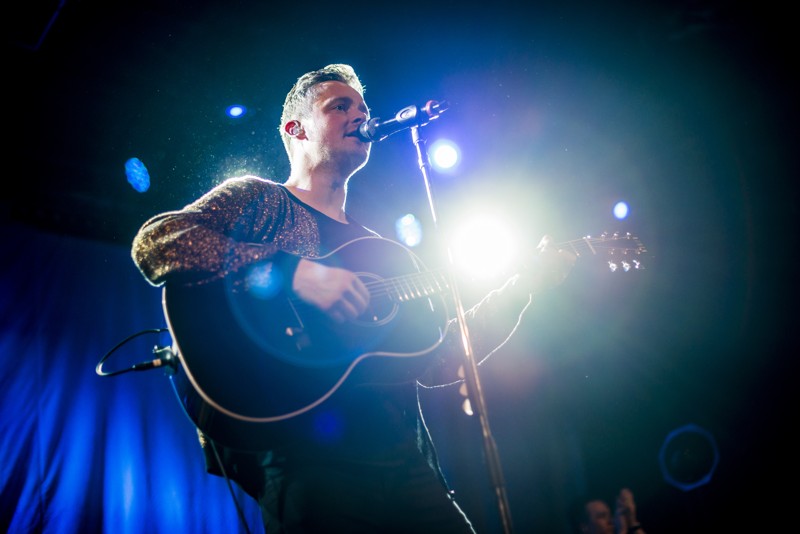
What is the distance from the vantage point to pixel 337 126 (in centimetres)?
252

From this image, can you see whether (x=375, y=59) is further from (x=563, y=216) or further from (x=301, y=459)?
(x=301, y=459)

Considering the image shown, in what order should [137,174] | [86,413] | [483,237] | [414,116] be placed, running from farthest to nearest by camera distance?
[483,237], [137,174], [86,413], [414,116]

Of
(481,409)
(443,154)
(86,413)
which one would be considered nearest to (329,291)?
(481,409)

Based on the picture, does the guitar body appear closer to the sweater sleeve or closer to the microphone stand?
the sweater sleeve

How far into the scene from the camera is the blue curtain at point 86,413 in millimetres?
3131

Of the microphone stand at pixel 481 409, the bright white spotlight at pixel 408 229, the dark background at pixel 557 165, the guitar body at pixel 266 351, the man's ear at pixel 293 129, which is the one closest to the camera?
the microphone stand at pixel 481 409

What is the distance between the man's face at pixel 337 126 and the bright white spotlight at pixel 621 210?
12.3 feet

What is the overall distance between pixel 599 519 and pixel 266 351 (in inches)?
204

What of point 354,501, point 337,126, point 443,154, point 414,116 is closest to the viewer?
point 354,501

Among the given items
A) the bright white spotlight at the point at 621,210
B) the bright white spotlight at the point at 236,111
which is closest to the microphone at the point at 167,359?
the bright white spotlight at the point at 236,111

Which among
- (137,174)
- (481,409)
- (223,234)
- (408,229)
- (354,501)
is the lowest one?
(354,501)

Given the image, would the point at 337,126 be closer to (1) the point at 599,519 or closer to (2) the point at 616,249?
(2) the point at 616,249

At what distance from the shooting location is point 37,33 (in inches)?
135

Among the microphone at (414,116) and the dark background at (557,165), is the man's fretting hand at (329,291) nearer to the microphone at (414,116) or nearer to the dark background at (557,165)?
the microphone at (414,116)
